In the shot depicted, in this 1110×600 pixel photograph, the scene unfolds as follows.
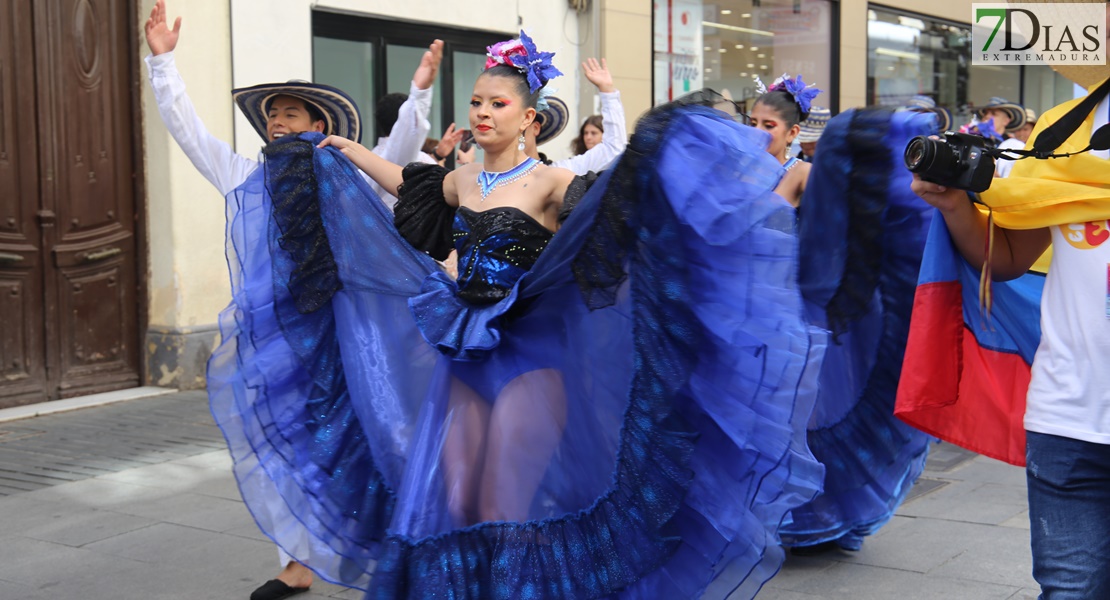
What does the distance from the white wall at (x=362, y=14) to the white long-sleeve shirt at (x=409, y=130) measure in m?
4.23

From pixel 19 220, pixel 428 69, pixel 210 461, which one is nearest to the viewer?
pixel 428 69

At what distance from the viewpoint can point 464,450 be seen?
3531mm

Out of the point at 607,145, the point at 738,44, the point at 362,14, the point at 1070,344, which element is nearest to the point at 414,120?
the point at 607,145

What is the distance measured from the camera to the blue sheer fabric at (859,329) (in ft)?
13.9

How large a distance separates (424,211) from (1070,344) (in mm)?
2232

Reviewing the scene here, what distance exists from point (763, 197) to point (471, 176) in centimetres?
125

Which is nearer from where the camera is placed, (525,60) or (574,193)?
(574,193)

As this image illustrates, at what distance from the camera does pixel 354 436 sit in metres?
4.05

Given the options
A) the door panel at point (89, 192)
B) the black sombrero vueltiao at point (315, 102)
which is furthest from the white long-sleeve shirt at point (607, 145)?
the door panel at point (89, 192)

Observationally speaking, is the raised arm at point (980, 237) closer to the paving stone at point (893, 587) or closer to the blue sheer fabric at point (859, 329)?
the blue sheer fabric at point (859, 329)

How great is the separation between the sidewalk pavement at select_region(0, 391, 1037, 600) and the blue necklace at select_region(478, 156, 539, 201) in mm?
1785

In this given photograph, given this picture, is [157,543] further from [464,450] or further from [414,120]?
[464,450]

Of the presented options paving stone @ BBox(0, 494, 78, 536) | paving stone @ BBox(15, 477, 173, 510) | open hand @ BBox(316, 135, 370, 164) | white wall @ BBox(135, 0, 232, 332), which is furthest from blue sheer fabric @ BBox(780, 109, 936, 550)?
white wall @ BBox(135, 0, 232, 332)

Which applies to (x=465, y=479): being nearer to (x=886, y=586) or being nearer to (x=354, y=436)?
(x=354, y=436)
